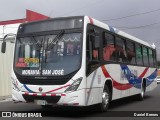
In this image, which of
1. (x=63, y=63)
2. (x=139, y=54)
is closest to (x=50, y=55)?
(x=63, y=63)

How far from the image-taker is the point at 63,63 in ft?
36.0

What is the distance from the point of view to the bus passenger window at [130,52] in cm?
1602

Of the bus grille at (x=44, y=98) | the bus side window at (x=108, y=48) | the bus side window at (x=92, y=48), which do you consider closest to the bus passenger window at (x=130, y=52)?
the bus side window at (x=108, y=48)

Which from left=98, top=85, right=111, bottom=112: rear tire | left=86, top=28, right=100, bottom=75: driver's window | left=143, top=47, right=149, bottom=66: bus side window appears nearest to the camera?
left=86, top=28, right=100, bottom=75: driver's window

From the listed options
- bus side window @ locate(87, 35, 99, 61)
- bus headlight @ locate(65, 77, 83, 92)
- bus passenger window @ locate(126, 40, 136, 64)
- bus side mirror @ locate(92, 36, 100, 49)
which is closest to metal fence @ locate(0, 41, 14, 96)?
bus passenger window @ locate(126, 40, 136, 64)

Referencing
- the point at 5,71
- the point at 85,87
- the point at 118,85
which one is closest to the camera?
the point at 85,87

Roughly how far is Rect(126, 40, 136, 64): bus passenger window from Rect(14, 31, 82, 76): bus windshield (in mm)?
5320

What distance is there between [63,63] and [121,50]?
4426 millimetres

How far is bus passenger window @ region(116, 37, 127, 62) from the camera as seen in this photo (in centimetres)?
1436

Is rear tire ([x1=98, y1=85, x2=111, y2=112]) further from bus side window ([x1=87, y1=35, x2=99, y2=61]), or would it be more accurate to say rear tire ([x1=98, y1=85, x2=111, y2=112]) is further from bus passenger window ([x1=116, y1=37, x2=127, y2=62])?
bus passenger window ([x1=116, y1=37, x2=127, y2=62])

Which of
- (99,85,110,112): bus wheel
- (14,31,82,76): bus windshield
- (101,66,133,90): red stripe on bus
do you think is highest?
(14,31,82,76): bus windshield

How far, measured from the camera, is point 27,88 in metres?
11.3

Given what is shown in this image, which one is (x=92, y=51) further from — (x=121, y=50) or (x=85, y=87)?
(x=121, y=50)

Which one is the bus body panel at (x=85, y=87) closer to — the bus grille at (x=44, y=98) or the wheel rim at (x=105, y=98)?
the bus grille at (x=44, y=98)
